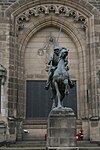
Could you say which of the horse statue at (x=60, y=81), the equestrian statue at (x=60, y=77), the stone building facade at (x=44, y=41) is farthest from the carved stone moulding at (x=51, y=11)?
the horse statue at (x=60, y=81)

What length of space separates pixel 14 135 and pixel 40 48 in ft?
19.6

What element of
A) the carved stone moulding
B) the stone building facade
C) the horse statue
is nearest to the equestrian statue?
the horse statue

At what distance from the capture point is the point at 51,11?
21.4 m

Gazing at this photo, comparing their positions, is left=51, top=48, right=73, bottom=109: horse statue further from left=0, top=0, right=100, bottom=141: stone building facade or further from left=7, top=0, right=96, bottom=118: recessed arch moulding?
left=7, top=0, right=96, bottom=118: recessed arch moulding

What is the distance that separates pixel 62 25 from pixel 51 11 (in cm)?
115

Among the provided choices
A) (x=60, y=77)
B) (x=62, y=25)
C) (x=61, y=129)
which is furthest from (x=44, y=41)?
(x=61, y=129)

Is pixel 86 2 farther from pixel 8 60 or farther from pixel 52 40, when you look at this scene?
pixel 8 60

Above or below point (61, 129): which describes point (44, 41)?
above

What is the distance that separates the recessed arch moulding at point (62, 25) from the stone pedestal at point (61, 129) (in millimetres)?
6819

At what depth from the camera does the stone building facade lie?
1984cm

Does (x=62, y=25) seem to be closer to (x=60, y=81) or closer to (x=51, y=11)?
(x=51, y=11)

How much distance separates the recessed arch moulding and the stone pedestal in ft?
22.4

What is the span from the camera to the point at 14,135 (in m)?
19.0

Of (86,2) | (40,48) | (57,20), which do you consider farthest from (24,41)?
(86,2)
